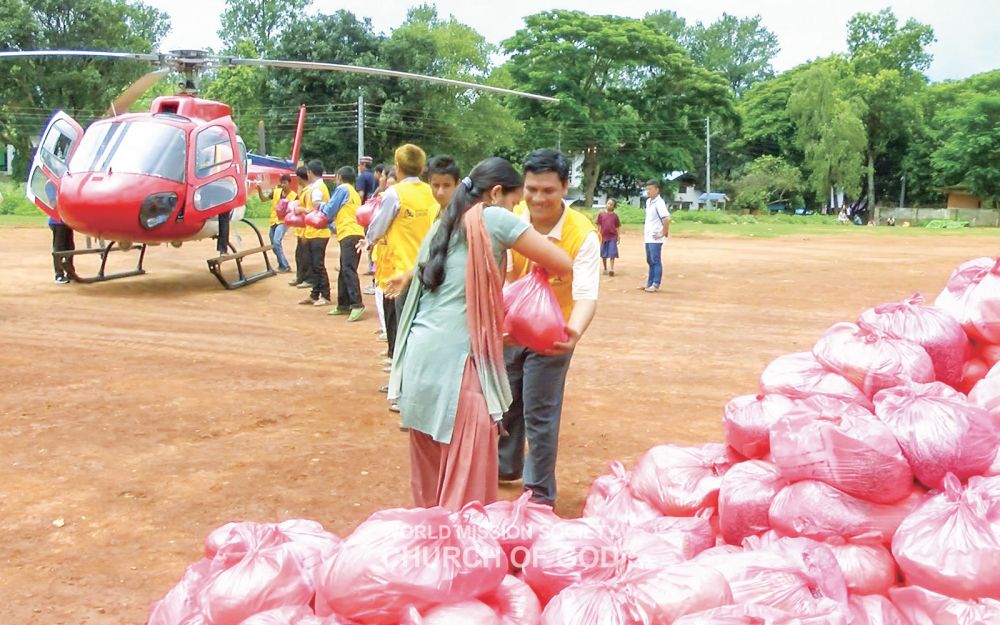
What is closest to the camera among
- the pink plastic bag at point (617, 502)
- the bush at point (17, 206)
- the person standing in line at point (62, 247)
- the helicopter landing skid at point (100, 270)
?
the pink plastic bag at point (617, 502)

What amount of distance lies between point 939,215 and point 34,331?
49.6m

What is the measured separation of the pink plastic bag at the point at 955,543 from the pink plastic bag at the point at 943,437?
0.12 m

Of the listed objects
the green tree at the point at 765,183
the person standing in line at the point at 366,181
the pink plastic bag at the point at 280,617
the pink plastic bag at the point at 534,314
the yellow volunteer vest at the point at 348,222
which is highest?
the green tree at the point at 765,183

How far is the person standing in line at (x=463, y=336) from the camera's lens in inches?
129

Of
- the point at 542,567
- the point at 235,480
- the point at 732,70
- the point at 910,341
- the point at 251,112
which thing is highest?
the point at 732,70

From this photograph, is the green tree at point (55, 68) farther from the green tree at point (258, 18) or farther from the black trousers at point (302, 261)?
the black trousers at point (302, 261)

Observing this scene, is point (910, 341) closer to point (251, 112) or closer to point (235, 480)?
point (235, 480)

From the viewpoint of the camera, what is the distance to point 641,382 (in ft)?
23.8

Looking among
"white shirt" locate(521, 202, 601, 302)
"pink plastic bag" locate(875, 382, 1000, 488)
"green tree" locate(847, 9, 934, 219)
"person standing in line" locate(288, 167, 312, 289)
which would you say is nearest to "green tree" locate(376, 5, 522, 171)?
"green tree" locate(847, 9, 934, 219)

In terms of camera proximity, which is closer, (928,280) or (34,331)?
(34,331)

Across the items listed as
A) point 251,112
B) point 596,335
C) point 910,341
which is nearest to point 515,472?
point 910,341

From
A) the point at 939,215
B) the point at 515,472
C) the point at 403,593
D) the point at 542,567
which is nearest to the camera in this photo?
the point at 403,593

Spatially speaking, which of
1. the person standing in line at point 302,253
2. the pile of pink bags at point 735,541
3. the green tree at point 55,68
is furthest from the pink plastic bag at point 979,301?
the green tree at point 55,68

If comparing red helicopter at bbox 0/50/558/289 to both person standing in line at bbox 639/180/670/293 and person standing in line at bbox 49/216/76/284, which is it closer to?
person standing in line at bbox 49/216/76/284
